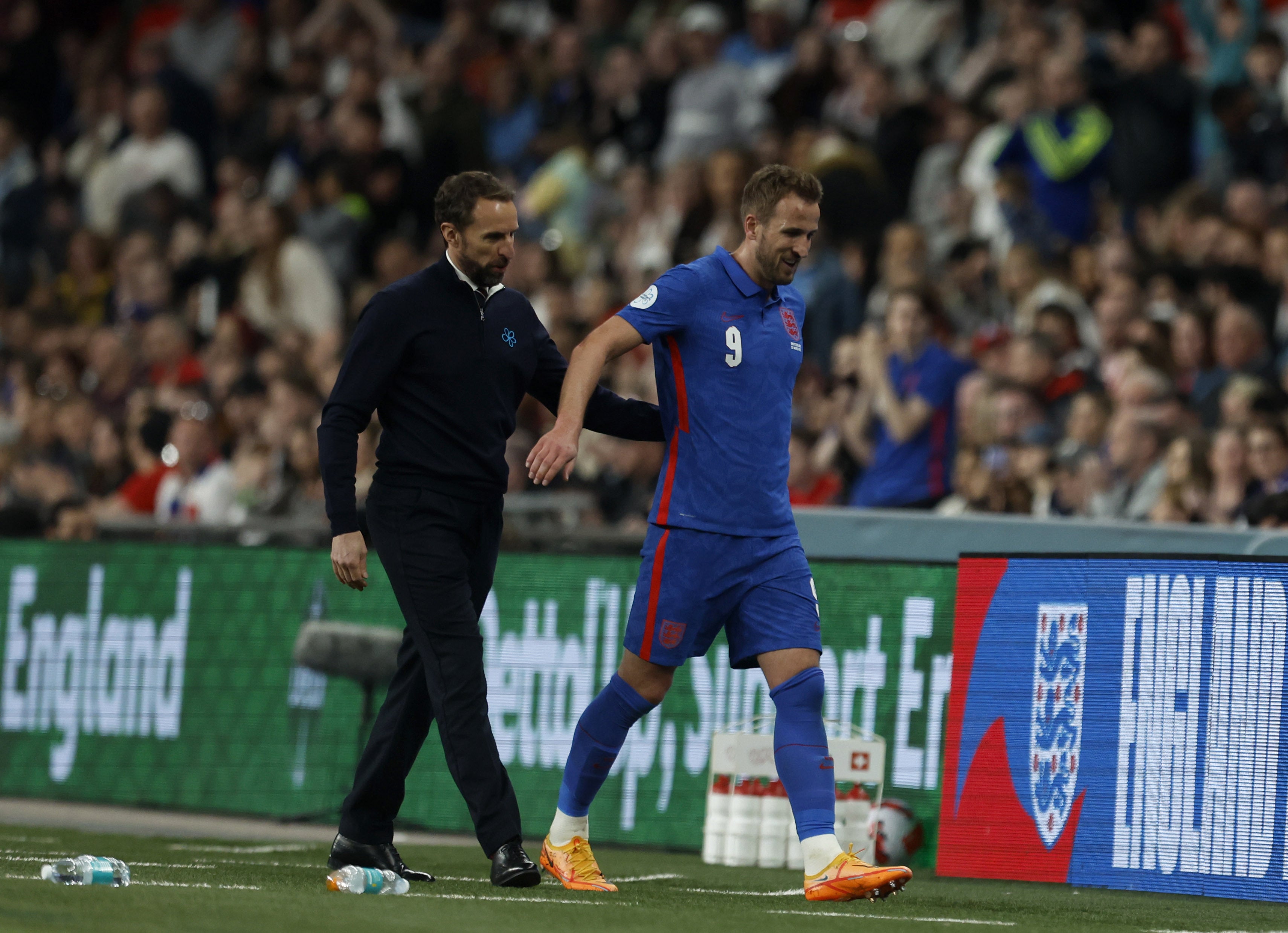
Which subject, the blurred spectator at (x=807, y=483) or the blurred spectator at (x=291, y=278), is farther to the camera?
the blurred spectator at (x=291, y=278)

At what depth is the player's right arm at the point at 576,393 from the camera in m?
6.94

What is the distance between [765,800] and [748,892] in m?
1.84

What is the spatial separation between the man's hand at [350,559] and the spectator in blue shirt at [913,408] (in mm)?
5633

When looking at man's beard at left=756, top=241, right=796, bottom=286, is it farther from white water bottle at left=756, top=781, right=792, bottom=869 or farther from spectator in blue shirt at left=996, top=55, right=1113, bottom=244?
spectator in blue shirt at left=996, top=55, right=1113, bottom=244

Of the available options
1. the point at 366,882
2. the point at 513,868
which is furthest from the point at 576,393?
the point at 366,882

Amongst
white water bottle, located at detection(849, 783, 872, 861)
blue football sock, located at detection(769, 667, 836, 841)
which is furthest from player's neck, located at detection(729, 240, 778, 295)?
white water bottle, located at detection(849, 783, 872, 861)

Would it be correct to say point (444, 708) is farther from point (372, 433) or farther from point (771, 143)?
point (771, 143)

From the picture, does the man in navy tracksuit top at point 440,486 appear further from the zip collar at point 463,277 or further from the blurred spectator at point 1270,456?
the blurred spectator at point 1270,456

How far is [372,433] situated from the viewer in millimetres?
12859

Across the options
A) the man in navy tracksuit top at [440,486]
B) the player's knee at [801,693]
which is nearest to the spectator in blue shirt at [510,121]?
the man in navy tracksuit top at [440,486]

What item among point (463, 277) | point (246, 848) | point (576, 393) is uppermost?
point (463, 277)

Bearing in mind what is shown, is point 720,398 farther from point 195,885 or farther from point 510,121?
point 510,121

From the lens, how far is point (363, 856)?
770 cm

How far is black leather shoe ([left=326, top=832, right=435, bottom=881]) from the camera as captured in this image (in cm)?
770
